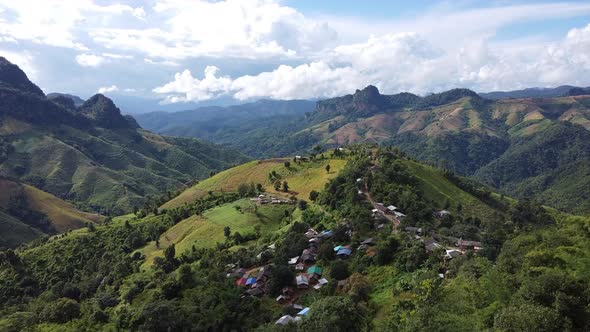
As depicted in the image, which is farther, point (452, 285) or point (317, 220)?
point (317, 220)

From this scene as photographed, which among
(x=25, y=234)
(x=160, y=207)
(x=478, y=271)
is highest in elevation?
(x=478, y=271)

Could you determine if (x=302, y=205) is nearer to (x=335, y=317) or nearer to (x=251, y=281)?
(x=251, y=281)

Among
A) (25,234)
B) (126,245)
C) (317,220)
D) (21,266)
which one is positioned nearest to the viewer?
(317,220)

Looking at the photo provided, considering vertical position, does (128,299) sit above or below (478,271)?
below

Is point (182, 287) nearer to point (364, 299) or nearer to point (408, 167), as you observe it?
point (364, 299)

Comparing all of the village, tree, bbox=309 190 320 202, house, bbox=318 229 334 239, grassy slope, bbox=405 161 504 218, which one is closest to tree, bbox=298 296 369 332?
the village

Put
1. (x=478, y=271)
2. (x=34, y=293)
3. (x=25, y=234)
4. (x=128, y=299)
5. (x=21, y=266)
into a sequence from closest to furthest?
(x=478, y=271), (x=128, y=299), (x=34, y=293), (x=21, y=266), (x=25, y=234)

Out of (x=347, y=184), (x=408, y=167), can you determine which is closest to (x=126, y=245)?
(x=347, y=184)
